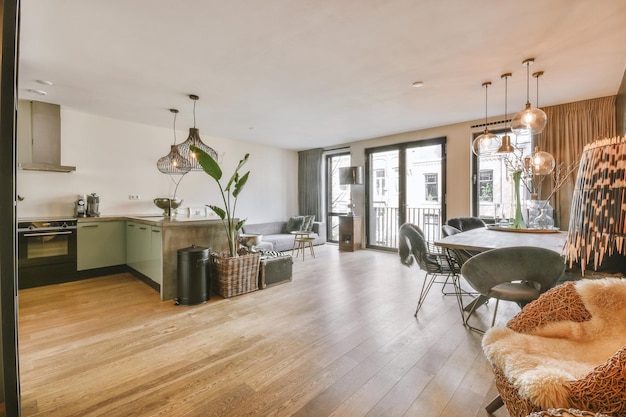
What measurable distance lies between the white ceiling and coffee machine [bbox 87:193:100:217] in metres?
1.35

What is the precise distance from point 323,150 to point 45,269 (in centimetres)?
573

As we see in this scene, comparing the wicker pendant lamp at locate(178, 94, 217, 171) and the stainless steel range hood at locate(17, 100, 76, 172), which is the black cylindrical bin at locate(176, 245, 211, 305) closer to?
the wicker pendant lamp at locate(178, 94, 217, 171)

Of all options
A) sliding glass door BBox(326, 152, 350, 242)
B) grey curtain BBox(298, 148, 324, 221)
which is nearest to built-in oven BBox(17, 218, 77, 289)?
grey curtain BBox(298, 148, 324, 221)

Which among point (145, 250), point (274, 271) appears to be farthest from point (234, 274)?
point (145, 250)

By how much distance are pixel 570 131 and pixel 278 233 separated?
5590 mm

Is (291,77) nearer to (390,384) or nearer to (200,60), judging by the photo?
(200,60)

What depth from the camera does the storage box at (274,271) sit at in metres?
3.65

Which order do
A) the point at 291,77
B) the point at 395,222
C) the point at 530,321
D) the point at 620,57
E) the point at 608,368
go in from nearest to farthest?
the point at 608,368, the point at 530,321, the point at 620,57, the point at 291,77, the point at 395,222

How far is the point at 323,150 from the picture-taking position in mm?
7262

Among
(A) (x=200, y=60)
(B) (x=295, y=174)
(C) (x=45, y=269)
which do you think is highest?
(A) (x=200, y=60)

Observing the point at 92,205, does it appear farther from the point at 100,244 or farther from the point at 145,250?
the point at 145,250

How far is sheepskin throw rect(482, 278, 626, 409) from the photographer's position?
108 centimetres

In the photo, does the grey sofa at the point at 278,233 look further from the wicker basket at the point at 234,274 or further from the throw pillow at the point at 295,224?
the wicker basket at the point at 234,274

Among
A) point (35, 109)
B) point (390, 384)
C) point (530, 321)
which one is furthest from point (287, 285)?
point (35, 109)
